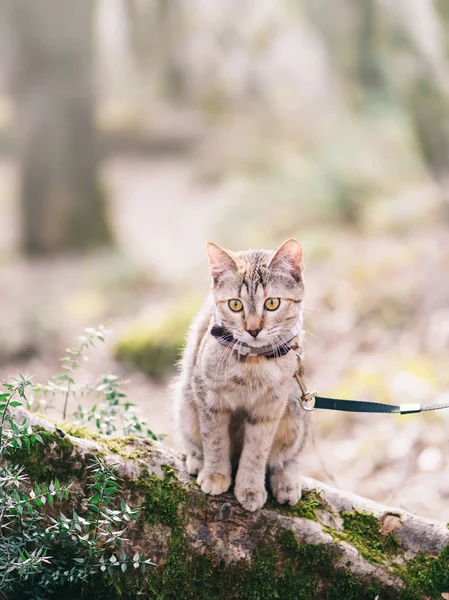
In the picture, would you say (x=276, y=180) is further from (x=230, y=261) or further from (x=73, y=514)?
(x=73, y=514)

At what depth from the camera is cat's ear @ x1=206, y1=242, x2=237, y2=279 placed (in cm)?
232

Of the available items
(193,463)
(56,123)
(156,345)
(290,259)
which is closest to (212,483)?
(193,463)

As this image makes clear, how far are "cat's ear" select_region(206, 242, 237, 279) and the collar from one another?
180 mm

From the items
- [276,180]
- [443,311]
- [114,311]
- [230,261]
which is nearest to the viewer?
[230,261]

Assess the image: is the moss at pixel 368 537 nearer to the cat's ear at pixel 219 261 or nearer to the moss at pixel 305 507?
the moss at pixel 305 507

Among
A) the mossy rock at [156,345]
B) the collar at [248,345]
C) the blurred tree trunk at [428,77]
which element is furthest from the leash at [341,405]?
the blurred tree trunk at [428,77]

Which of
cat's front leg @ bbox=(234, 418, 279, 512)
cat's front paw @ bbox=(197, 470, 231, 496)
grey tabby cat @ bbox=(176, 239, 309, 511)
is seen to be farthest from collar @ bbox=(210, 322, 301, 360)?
cat's front paw @ bbox=(197, 470, 231, 496)

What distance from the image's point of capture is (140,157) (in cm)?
1248

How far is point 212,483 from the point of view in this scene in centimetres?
225

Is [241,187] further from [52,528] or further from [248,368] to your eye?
[52,528]

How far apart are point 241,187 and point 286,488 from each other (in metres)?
7.21

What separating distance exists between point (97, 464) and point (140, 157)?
1085 cm

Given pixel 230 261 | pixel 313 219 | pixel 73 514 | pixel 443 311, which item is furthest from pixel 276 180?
pixel 73 514

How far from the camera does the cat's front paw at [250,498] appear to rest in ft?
7.36
